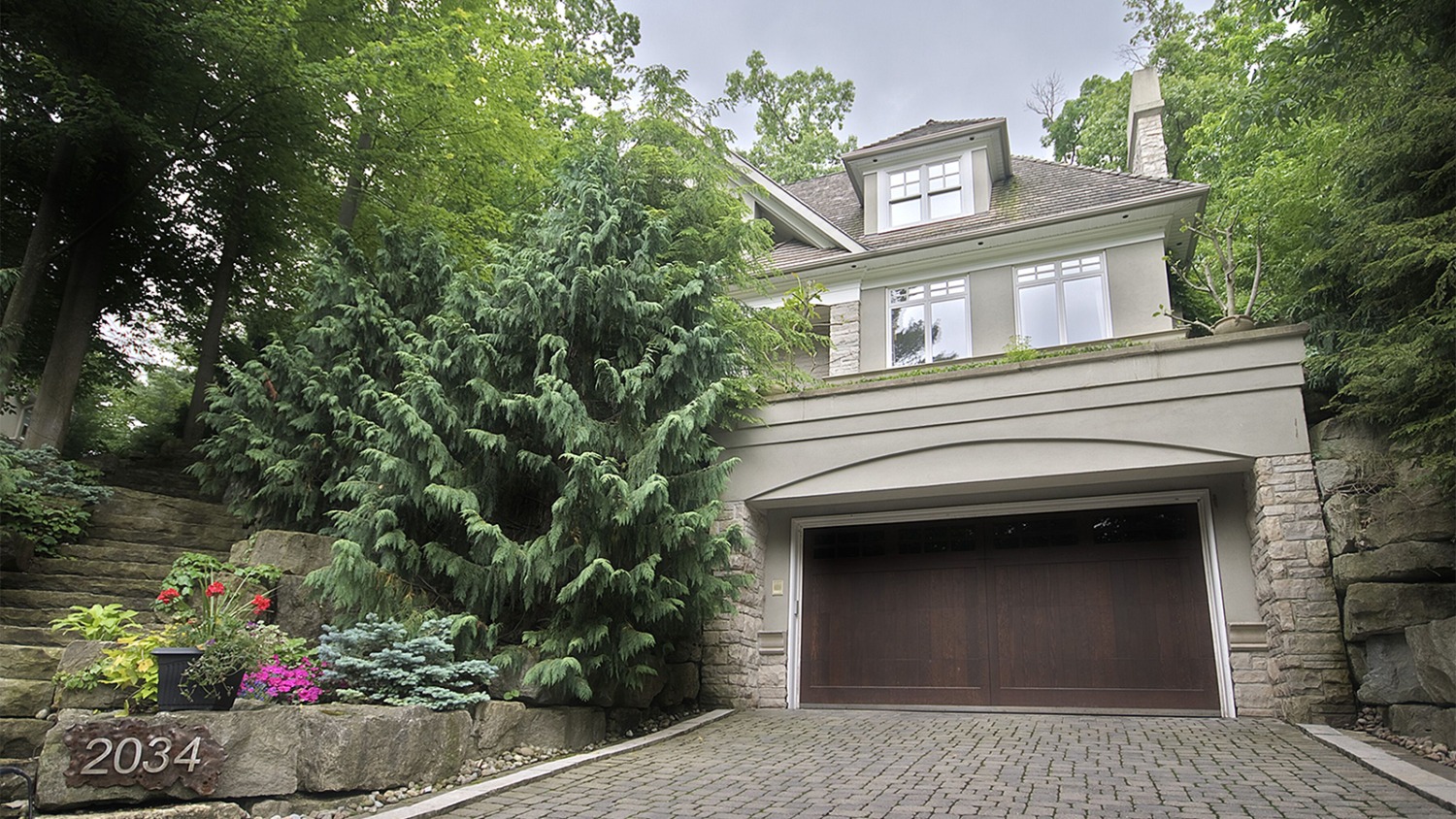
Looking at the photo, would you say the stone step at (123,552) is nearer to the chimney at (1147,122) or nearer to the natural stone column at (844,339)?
the natural stone column at (844,339)

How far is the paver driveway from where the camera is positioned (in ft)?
15.3

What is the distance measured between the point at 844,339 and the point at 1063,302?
343 cm

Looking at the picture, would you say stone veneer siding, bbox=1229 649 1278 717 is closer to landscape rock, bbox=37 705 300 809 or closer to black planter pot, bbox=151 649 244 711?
landscape rock, bbox=37 705 300 809

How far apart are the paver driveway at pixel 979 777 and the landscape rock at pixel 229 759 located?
1.06 m

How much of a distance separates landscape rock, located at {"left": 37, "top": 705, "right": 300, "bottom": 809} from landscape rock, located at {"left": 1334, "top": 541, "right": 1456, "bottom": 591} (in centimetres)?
840

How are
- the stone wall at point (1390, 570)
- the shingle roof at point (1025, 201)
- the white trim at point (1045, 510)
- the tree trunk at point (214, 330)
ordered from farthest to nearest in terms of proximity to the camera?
the tree trunk at point (214, 330)
the shingle roof at point (1025, 201)
the white trim at point (1045, 510)
the stone wall at point (1390, 570)

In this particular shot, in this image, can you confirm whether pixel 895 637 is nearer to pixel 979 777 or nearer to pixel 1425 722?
pixel 979 777

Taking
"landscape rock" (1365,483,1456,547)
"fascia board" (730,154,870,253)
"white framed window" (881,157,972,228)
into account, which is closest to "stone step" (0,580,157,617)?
"fascia board" (730,154,870,253)

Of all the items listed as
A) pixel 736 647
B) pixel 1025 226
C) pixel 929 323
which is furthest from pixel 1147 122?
pixel 736 647

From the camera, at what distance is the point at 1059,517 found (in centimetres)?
994

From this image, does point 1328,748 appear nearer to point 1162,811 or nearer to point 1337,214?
point 1162,811

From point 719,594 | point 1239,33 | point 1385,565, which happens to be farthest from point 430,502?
point 1239,33

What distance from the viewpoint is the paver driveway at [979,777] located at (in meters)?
4.66

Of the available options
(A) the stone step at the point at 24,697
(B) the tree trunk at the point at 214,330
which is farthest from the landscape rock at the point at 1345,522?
(B) the tree trunk at the point at 214,330
